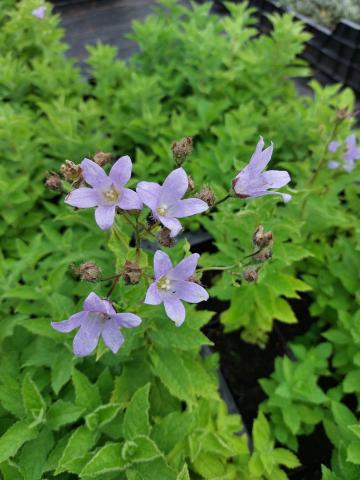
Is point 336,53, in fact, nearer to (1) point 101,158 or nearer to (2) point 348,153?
(2) point 348,153

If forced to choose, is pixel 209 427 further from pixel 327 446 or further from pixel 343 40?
pixel 343 40

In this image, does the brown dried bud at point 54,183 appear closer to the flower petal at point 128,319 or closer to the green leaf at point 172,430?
the flower petal at point 128,319

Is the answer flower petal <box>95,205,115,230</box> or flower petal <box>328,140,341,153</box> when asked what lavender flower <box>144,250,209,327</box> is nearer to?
flower petal <box>95,205,115,230</box>

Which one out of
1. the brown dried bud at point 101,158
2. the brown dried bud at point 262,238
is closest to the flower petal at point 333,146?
the brown dried bud at point 262,238

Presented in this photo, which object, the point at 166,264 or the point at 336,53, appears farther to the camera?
the point at 336,53

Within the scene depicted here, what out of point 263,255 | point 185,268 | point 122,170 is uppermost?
point 122,170

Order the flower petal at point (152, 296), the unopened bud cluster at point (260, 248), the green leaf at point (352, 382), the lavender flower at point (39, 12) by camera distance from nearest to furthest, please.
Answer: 1. the flower petal at point (152, 296)
2. the unopened bud cluster at point (260, 248)
3. the green leaf at point (352, 382)
4. the lavender flower at point (39, 12)

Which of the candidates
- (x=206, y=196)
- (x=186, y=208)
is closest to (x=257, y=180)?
(x=206, y=196)
